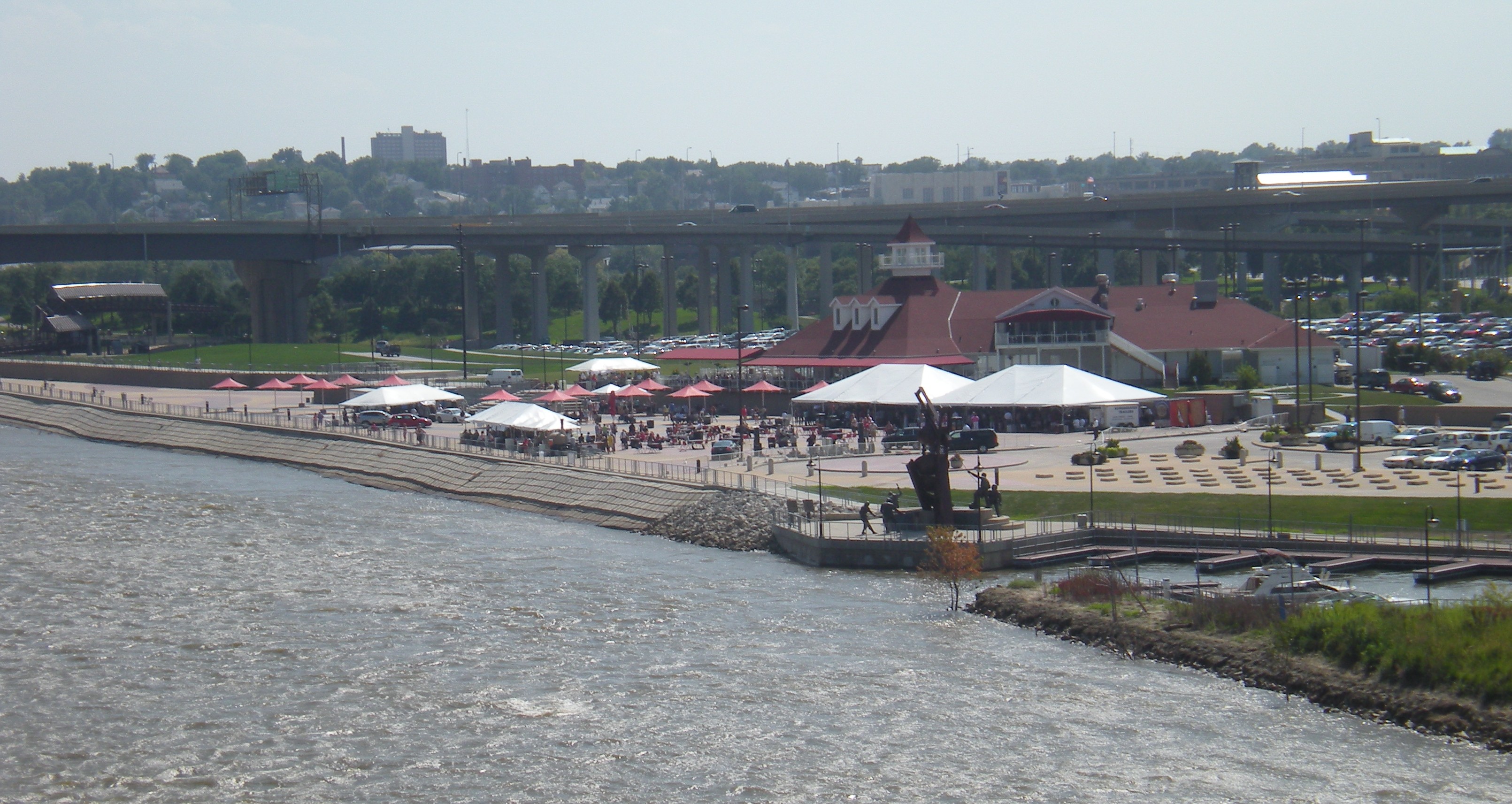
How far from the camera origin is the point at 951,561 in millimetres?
37688

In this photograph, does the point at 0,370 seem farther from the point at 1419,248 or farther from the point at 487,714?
the point at 1419,248

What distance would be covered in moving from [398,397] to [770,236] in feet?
237

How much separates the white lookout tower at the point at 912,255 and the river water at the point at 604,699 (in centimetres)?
4511

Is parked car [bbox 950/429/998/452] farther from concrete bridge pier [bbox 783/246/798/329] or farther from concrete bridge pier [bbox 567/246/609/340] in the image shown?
concrete bridge pier [bbox 783/246/798/329]

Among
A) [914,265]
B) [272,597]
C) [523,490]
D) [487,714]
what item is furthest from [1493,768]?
[914,265]

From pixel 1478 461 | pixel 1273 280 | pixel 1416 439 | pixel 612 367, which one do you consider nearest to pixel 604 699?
pixel 1478 461

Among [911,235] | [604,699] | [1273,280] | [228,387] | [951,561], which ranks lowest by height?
[604,699]

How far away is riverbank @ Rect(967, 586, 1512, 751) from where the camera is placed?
26969 mm

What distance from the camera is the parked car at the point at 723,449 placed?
5828 centimetres

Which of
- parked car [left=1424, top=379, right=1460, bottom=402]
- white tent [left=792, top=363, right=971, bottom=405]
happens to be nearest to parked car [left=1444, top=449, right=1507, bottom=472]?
parked car [left=1424, top=379, right=1460, bottom=402]

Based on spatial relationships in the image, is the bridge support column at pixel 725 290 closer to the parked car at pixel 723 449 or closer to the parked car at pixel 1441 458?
the parked car at pixel 723 449

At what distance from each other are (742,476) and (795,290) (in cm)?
9401

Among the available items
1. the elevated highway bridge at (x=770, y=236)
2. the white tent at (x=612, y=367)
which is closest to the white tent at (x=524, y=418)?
the white tent at (x=612, y=367)

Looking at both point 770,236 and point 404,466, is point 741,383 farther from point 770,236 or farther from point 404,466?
point 770,236
